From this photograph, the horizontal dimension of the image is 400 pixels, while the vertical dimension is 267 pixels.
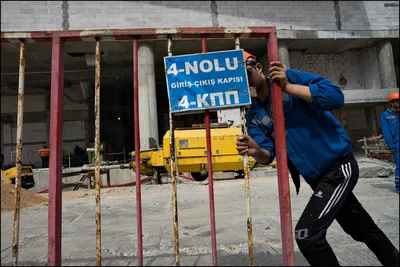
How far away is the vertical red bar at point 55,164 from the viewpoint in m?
1.64

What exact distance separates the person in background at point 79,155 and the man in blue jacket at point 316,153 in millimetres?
17094

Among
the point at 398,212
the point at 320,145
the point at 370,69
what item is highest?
the point at 370,69

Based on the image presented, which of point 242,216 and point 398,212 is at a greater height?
point 398,212

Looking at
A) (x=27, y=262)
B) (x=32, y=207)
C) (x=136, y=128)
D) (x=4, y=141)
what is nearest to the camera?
(x=136, y=128)

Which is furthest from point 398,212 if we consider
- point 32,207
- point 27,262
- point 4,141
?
point 4,141

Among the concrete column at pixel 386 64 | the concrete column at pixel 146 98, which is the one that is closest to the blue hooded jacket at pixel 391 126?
the concrete column at pixel 146 98

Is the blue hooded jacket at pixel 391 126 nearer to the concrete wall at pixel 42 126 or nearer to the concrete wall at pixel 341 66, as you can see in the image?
the concrete wall at pixel 341 66

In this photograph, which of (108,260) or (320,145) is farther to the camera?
(108,260)

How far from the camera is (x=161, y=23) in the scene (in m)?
13.5

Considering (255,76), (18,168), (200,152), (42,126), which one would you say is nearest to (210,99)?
(255,76)

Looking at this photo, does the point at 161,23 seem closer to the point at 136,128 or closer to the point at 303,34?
the point at 303,34

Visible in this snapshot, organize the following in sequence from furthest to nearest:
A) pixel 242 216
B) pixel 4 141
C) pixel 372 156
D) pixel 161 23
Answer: pixel 4 141 < pixel 161 23 < pixel 372 156 < pixel 242 216

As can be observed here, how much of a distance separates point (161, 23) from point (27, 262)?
12967 mm

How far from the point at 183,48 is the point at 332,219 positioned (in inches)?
540
